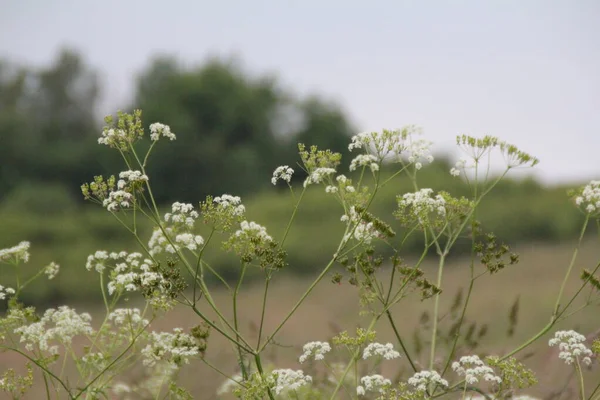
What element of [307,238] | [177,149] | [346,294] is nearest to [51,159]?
[177,149]

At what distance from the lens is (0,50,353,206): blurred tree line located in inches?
963

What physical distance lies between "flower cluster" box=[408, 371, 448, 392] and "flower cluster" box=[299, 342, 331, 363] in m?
0.42

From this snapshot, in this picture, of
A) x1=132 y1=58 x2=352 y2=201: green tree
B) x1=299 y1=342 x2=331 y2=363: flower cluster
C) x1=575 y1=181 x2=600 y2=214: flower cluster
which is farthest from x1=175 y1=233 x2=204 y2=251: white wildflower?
x1=132 y1=58 x2=352 y2=201: green tree

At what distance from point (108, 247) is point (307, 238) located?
499 centimetres

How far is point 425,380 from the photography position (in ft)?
10.1

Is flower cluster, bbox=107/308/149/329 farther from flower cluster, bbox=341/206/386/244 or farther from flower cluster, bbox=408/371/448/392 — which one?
flower cluster, bbox=408/371/448/392

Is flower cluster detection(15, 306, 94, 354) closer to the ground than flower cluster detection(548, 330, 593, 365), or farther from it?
farther from it

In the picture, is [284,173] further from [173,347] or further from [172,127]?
[172,127]

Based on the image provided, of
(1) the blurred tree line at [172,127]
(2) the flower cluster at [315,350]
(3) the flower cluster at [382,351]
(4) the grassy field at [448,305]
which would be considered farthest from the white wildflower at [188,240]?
(1) the blurred tree line at [172,127]

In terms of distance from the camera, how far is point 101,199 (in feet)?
11.0

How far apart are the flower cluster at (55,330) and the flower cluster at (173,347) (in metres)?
0.39

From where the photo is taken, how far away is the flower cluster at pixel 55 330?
3.56 metres

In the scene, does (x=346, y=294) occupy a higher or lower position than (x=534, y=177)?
lower

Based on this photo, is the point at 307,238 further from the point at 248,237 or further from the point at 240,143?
the point at 248,237
